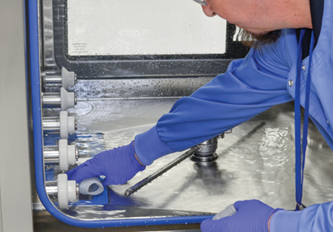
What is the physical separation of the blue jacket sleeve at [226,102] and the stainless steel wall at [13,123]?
57 cm

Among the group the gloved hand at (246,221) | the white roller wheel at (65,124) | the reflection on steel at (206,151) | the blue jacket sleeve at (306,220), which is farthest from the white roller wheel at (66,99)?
the blue jacket sleeve at (306,220)

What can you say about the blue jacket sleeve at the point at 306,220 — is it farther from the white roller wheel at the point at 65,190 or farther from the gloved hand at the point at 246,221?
the white roller wheel at the point at 65,190

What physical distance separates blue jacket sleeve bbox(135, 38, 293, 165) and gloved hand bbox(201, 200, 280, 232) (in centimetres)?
35

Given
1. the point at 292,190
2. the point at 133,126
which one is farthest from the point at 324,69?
the point at 133,126

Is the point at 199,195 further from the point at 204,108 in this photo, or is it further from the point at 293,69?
the point at 293,69

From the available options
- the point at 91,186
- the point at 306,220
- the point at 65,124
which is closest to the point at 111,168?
the point at 91,186

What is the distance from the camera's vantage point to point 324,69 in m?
0.96

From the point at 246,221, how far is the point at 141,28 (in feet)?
5.52

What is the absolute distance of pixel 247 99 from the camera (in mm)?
1290

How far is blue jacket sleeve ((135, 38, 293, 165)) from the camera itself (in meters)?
1.25

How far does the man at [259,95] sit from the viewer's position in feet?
3.02

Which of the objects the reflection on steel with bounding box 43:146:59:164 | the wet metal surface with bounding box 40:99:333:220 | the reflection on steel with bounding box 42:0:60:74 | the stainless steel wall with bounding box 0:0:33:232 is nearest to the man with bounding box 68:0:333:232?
the wet metal surface with bounding box 40:99:333:220

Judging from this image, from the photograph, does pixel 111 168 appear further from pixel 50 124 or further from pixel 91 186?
pixel 50 124

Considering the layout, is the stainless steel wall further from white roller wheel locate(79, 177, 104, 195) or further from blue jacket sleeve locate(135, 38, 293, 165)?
blue jacket sleeve locate(135, 38, 293, 165)
